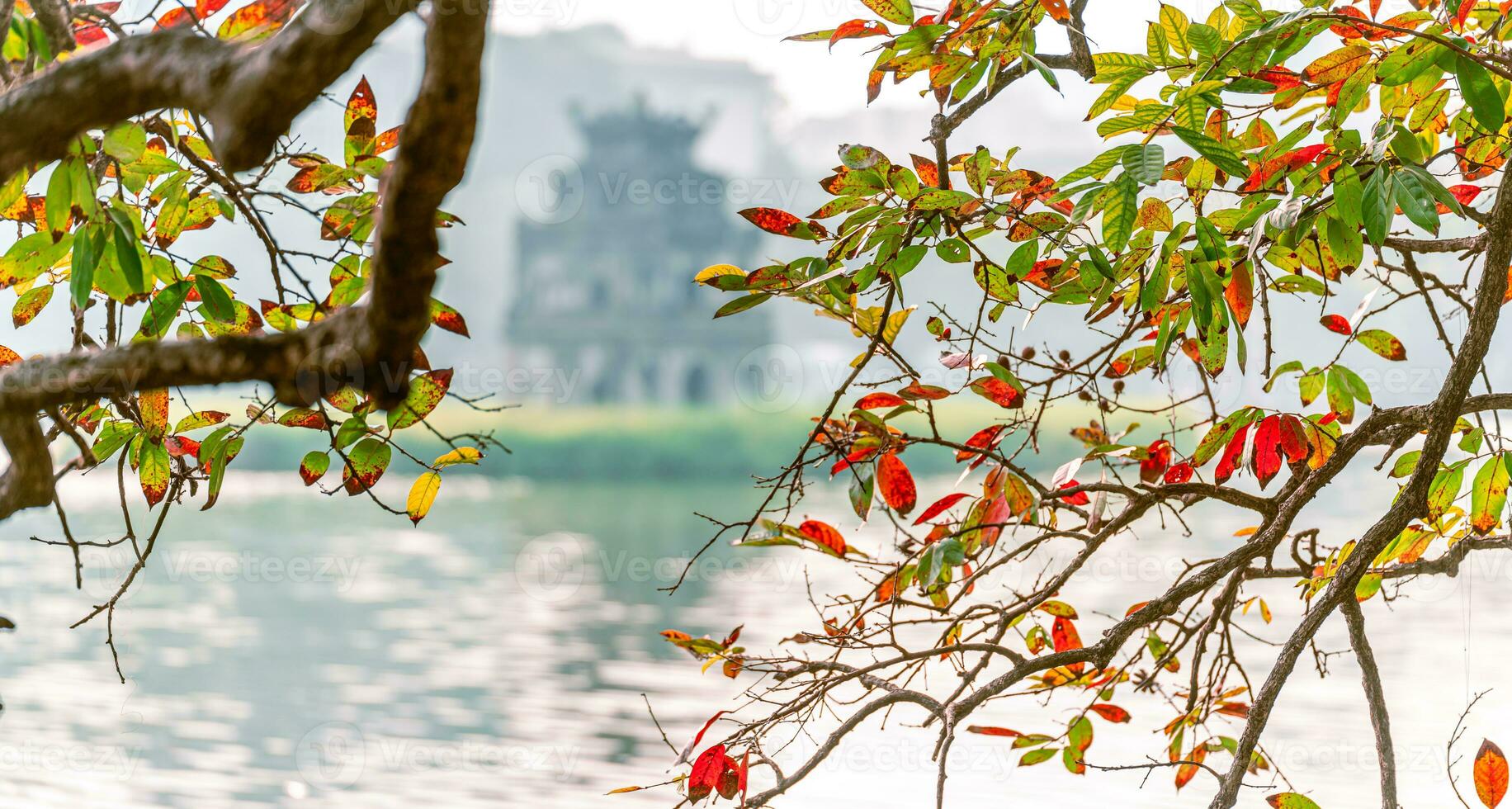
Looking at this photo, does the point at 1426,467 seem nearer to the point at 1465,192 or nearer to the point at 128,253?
the point at 1465,192

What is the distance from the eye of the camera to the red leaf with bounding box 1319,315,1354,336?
5.67ft

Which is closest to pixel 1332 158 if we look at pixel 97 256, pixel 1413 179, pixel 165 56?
pixel 1413 179

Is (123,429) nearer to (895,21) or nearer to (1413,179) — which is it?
(895,21)

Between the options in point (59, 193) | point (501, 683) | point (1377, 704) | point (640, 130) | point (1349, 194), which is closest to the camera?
point (59, 193)

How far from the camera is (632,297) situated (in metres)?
28.8

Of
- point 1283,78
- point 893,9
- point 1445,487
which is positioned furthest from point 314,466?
point 1445,487

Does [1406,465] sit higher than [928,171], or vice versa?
[928,171]

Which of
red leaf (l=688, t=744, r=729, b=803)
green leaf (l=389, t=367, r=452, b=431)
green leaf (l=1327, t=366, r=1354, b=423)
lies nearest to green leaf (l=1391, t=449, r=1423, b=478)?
green leaf (l=1327, t=366, r=1354, b=423)

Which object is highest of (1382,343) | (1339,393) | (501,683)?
(1382,343)

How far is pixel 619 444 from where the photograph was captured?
23891 mm

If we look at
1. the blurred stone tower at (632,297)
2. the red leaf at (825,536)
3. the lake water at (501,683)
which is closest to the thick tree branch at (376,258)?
the red leaf at (825,536)

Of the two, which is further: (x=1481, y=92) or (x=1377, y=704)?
(x=1377, y=704)

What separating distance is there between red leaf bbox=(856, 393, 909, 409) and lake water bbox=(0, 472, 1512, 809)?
1.09 feet

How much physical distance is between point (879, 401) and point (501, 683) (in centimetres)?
665
